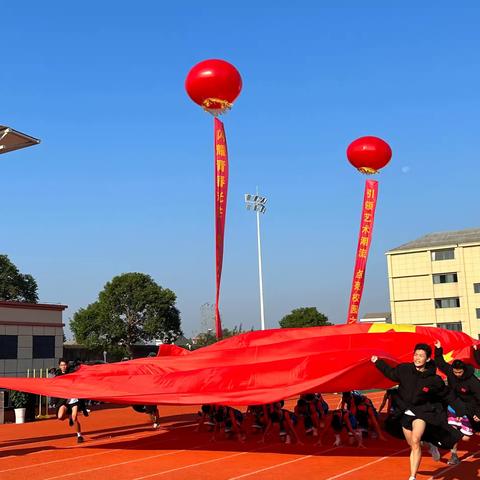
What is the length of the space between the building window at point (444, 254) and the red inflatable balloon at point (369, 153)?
4035 cm

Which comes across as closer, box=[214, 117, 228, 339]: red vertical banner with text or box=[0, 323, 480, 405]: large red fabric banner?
box=[0, 323, 480, 405]: large red fabric banner

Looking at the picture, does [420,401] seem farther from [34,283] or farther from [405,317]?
[34,283]

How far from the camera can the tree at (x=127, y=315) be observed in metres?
57.6

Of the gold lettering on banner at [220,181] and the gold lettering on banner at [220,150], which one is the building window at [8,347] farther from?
the gold lettering on banner at [220,150]

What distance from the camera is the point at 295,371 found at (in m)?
9.48

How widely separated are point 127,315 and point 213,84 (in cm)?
4638

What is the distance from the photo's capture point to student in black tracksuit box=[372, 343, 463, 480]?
21.6ft

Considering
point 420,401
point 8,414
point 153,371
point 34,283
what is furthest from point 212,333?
point 420,401

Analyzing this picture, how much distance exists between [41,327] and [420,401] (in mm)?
23504

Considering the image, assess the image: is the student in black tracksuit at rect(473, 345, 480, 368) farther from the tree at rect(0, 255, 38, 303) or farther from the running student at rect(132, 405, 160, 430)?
the tree at rect(0, 255, 38, 303)

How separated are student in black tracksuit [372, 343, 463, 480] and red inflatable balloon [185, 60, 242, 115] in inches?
364

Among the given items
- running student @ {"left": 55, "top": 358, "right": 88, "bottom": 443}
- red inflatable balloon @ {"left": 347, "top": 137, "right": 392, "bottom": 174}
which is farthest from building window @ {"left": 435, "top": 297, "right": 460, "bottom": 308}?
running student @ {"left": 55, "top": 358, "right": 88, "bottom": 443}

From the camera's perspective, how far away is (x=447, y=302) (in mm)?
55688

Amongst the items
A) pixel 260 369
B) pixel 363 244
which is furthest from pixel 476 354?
pixel 363 244
